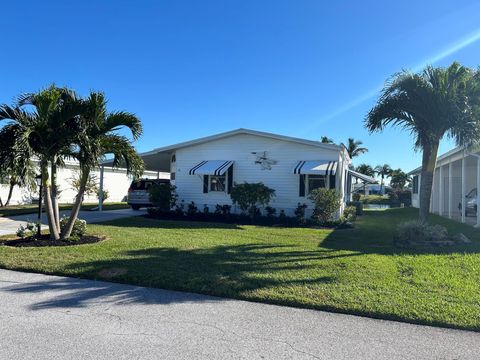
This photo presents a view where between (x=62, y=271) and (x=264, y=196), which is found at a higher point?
(x=264, y=196)

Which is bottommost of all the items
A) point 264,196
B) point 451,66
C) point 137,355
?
point 137,355

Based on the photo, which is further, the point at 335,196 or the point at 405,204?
the point at 405,204

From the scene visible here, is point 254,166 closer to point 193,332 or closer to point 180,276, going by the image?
point 180,276

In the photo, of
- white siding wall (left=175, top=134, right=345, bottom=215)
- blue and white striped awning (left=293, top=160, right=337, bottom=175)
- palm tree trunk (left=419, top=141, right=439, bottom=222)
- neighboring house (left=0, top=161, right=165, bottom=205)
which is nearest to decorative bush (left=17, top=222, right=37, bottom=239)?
white siding wall (left=175, top=134, right=345, bottom=215)

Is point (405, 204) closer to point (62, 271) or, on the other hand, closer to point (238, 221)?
point (238, 221)

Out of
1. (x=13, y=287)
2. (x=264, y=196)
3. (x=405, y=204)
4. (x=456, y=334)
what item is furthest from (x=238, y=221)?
(x=405, y=204)

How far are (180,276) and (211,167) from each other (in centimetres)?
1065

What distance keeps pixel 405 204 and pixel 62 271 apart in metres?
33.3

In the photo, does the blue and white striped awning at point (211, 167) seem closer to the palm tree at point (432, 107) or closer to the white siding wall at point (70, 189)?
the white siding wall at point (70, 189)

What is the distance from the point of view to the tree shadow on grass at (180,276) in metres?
5.14

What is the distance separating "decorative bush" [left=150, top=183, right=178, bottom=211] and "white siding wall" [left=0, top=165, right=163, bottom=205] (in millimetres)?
2383

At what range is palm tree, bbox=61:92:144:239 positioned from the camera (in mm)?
8898

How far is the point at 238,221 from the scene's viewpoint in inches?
592

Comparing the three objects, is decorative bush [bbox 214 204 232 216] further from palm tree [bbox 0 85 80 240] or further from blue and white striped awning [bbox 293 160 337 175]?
palm tree [bbox 0 85 80 240]
